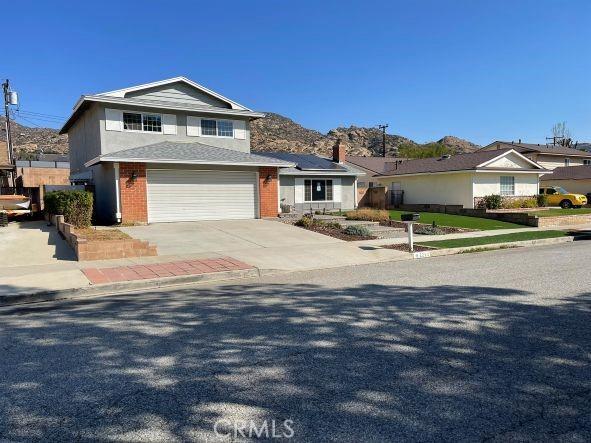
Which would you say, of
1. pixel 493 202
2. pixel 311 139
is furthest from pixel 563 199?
pixel 311 139

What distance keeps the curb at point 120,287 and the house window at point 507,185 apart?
26.1m

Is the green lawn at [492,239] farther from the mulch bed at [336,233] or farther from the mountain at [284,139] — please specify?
Answer: the mountain at [284,139]

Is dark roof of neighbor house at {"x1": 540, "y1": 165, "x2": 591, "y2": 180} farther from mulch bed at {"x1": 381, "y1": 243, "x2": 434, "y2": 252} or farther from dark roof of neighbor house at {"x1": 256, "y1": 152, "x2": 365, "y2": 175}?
mulch bed at {"x1": 381, "y1": 243, "x2": 434, "y2": 252}

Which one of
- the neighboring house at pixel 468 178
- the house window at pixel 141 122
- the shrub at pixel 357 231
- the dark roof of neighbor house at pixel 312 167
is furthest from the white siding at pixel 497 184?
the house window at pixel 141 122

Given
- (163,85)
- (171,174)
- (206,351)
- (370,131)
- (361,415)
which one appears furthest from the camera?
(370,131)

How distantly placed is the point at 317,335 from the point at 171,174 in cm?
1557

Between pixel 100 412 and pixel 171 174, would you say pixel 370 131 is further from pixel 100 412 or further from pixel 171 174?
pixel 100 412

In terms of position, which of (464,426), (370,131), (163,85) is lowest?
(464,426)

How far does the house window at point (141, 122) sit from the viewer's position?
20.7 metres

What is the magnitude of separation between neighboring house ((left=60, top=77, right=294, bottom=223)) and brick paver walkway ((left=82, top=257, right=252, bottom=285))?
344 inches

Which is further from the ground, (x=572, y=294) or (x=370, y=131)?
(x=370, y=131)

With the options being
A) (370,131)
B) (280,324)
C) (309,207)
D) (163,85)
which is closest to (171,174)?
(163,85)

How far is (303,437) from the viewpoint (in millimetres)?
3088

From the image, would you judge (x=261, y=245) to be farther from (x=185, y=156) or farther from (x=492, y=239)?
(x=492, y=239)
